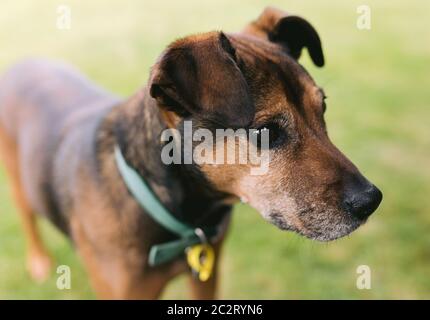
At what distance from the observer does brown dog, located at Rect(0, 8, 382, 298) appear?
2.59 m

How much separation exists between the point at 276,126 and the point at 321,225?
56cm

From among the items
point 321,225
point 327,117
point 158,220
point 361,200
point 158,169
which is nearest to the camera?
point 361,200

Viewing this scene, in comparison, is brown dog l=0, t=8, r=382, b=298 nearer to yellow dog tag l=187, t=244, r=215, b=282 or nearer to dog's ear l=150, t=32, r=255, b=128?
dog's ear l=150, t=32, r=255, b=128

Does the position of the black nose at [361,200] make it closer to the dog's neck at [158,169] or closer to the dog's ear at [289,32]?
the dog's neck at [158,169]

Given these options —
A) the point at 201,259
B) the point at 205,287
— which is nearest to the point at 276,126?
the point at 201,259

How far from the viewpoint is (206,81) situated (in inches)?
99.3

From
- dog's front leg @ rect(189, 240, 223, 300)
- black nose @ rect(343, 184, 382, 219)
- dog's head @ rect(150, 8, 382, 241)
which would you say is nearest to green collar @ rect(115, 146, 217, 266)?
dog's head @ rect(150, 8, 382, 241)

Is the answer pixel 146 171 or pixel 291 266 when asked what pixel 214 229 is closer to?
pixel 146 171

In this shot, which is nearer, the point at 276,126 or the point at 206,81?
the point at 206,81

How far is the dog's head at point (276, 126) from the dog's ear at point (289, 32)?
0.38m

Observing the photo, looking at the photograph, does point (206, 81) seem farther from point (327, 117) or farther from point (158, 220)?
point (327, 117)

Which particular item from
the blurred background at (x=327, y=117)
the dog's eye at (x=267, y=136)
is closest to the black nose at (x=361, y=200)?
the dog's eye at (x=267, y=136)

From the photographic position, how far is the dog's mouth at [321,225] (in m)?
2.81

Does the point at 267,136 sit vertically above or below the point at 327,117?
above
